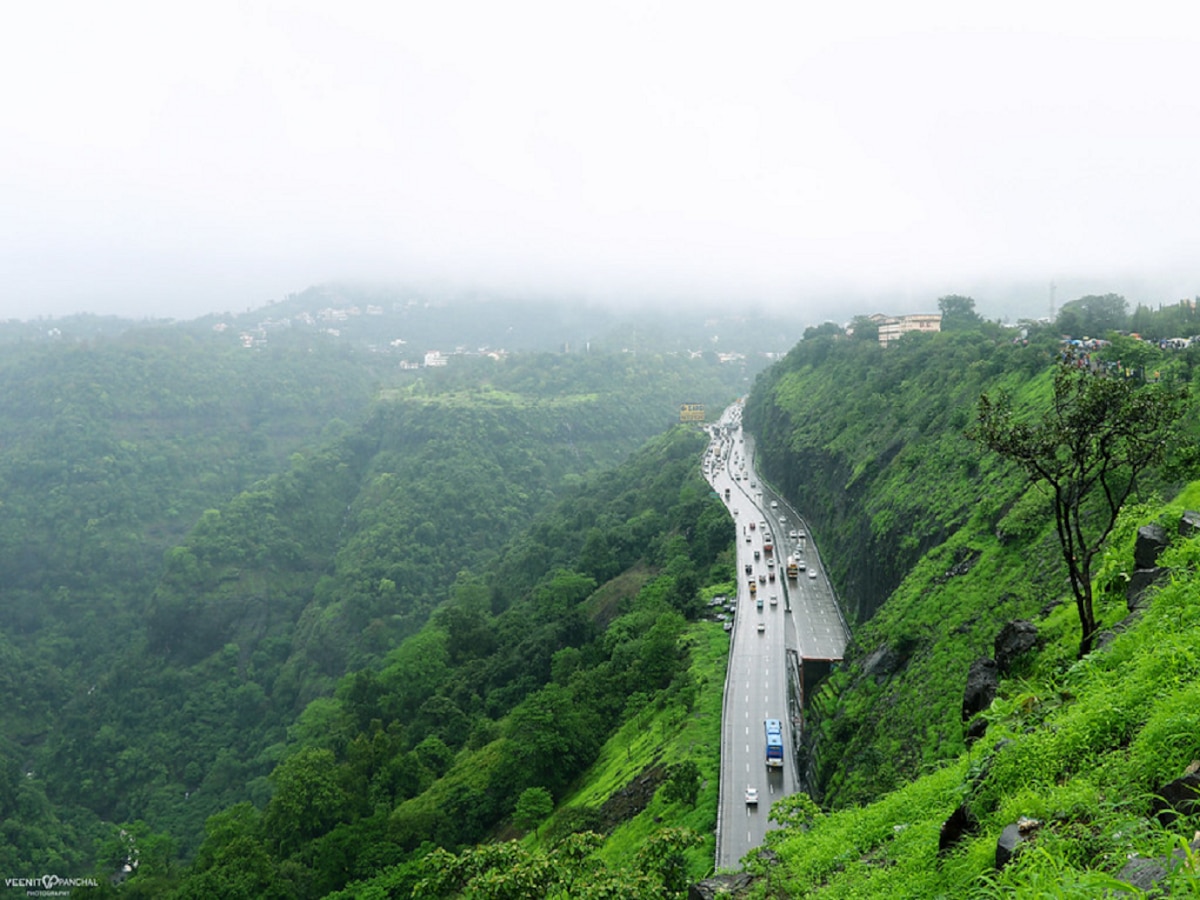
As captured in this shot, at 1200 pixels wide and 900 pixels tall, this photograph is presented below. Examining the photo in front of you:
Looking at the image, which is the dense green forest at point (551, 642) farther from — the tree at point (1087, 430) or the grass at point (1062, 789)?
the tree at point (1087, 430)

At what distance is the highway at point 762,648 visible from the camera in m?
30.2

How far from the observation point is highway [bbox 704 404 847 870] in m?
30.2

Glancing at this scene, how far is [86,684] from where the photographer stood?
96062 millimetres

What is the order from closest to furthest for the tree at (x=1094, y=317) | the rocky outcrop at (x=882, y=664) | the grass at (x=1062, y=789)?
the grass at (x=1062, y=789), the rocky outcrop at (x=882, y=664), the tree at (x=1094, y=317)

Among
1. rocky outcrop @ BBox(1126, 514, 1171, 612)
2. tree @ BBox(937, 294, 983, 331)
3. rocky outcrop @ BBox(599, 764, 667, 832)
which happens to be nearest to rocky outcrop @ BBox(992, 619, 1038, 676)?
rocky outcrop @ BBox(1126, 514, 1171, 612)

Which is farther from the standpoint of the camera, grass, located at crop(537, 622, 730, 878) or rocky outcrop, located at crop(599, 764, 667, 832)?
rocky outcrop, located at crop(599, 764, 667, 832)

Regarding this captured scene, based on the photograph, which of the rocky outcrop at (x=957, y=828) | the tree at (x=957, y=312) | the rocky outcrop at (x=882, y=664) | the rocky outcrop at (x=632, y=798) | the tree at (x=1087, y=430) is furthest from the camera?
the tree at (x=957, y=312)

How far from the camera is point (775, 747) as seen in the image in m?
33.4

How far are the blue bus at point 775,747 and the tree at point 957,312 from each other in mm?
85193

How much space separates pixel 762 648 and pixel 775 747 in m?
12.0

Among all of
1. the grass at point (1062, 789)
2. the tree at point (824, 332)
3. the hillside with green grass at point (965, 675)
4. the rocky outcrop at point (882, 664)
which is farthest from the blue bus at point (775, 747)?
the tree at point (824, 332)

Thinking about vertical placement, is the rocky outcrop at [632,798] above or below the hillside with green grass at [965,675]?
below

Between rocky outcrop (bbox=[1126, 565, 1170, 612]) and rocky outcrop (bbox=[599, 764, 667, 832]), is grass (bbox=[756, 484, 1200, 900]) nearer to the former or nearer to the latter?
rocky outcrop (bbox=[1126, 565, 1170, 612])

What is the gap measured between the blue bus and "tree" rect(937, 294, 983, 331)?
85.2 metres
